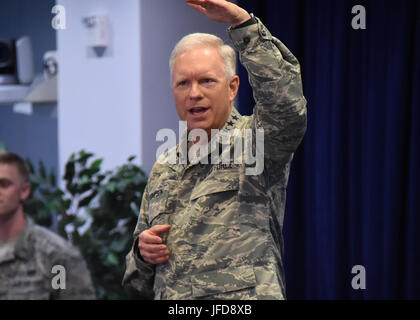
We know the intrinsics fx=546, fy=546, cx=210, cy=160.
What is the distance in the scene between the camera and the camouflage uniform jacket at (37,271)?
60.1 inches

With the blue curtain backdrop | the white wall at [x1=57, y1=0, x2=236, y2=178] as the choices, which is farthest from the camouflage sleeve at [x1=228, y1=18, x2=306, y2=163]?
the white wall at [x1=57, y1=0, x2=236, y2=178]

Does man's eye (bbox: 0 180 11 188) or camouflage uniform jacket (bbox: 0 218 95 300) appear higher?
man's eye (bbox: 0 180 11 188)

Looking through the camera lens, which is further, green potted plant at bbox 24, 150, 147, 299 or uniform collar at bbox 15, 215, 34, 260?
green potted plant at bbox 24, 150, 147, 299

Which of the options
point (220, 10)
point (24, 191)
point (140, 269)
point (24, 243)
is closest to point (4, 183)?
point (24, 191)

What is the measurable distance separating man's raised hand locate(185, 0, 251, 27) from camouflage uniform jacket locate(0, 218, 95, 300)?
2.72 feet

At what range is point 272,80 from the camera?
1052 millimetres

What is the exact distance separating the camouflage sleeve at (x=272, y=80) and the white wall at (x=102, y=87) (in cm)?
180

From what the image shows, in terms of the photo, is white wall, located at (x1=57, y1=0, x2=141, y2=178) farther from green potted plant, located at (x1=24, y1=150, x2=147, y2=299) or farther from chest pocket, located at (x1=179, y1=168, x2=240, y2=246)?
chest pocket, located at (x1=179, y1=168, x2=240, y2=246)

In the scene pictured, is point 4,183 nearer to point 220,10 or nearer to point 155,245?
point 155,245

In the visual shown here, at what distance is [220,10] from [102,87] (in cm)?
201

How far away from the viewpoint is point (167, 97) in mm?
2928

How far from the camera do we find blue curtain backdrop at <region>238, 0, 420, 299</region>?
248cm

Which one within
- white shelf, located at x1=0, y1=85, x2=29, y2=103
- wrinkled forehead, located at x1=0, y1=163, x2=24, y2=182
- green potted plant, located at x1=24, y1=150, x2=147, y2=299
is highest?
white shelf, located at x1=0, y1=85, x2=29, y2=103
